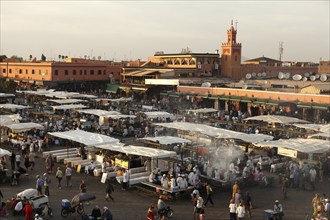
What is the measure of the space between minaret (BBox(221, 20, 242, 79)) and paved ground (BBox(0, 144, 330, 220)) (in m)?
38.9

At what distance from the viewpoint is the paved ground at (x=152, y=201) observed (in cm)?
1246

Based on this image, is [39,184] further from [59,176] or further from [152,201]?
[152,201]

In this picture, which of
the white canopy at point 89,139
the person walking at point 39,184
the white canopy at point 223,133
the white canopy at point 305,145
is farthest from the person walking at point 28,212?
the white canopy at point 223,133

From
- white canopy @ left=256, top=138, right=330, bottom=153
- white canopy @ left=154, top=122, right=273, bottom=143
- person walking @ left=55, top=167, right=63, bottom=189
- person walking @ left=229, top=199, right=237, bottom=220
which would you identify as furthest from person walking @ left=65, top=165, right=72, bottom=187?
white canopy @ left=256, top=138, right=330, bottom=153

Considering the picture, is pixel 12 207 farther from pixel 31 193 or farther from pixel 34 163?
pixel 34 163

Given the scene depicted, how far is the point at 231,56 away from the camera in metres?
53.9

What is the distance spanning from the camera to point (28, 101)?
4131cm

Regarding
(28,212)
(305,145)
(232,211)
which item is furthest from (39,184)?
(305,145)

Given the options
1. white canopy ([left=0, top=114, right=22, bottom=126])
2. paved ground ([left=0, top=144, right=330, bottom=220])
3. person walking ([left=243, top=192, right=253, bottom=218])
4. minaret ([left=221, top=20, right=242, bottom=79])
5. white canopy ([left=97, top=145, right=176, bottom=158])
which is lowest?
paved ground ([left=0, top=144, right=330, bottom=220])

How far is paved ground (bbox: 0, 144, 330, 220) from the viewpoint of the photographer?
40.9ft

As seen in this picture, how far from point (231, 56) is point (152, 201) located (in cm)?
4228

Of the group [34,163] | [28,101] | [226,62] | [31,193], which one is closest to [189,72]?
[226,62]

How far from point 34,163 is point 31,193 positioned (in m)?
5.67

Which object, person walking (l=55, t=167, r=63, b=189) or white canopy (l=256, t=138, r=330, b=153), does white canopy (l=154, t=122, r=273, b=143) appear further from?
person walking (l=55, t=167, r=63, b=189)
